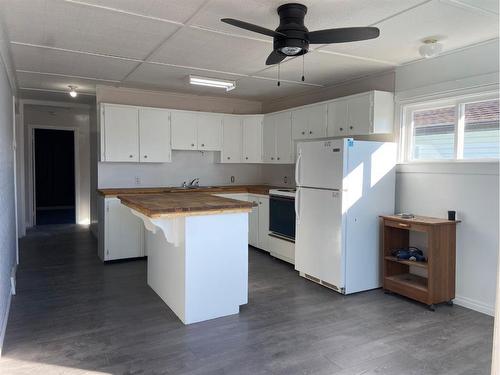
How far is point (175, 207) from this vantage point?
2.99m

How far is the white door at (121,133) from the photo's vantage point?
5149 millimetres

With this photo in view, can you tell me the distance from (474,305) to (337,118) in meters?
2.51

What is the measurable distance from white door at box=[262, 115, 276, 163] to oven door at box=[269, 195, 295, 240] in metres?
0.96

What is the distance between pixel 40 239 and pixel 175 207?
15.7 feet

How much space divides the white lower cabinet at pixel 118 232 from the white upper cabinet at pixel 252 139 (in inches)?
83.8

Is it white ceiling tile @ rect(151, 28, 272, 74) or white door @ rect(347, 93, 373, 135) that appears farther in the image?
white door @ rect(347, 93, 373, 135)

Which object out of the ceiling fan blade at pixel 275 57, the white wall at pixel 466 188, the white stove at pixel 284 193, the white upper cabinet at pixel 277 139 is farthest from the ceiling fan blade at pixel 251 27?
the white upper cabinet at pixel 277 139

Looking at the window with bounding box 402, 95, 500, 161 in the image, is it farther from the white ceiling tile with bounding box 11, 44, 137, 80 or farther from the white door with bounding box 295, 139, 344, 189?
the white ceiling tile with bounding box 11, 44, 137, 80

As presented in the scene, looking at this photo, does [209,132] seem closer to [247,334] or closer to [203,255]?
[203,255]

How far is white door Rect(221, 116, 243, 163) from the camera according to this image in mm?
6090

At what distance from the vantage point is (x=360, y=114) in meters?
4.30

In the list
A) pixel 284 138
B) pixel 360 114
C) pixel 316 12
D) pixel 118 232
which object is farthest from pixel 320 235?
pixel 118 232

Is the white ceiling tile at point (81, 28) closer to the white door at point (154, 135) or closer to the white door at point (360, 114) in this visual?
the white door at point (154, 135)

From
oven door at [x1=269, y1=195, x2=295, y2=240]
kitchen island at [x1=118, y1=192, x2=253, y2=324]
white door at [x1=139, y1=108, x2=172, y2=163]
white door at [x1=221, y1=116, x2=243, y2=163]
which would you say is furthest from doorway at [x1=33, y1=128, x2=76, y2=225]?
kitchen island at [x1=118, y1=192, x2=253, y2=324]
